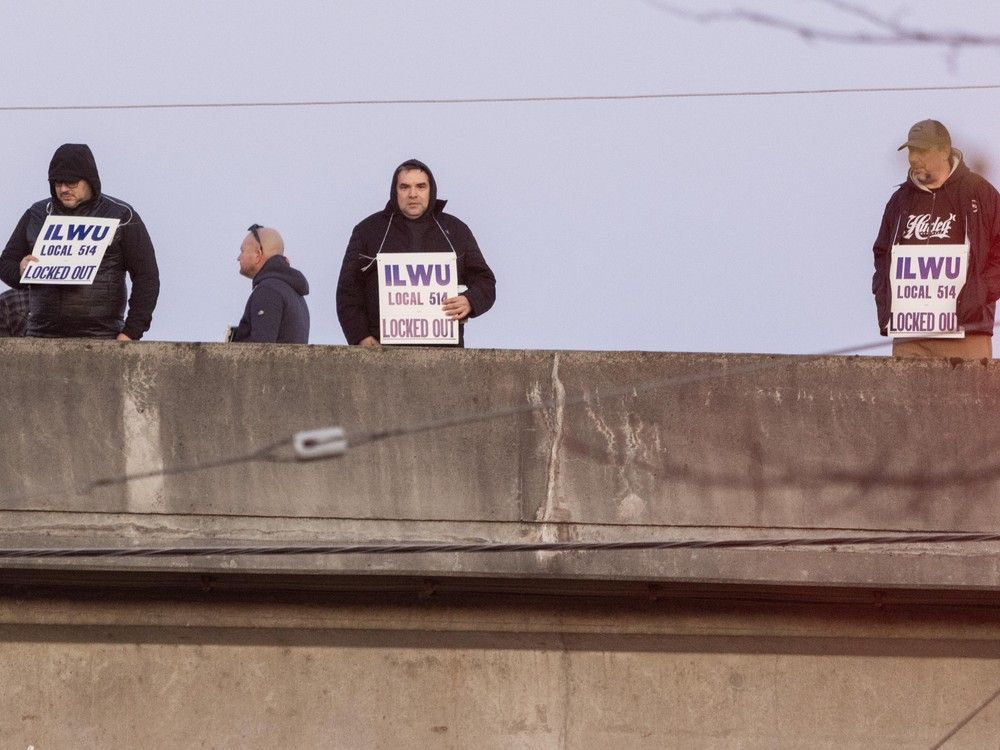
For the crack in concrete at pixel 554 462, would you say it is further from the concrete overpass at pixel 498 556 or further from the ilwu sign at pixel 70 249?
the ilwu sign at pixel 70 249

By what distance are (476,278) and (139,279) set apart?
191 cm

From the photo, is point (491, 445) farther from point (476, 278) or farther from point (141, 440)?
point (141, 440)

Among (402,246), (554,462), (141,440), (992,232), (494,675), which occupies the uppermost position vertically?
(402,246)

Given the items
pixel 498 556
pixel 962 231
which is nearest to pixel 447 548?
pixel 498 556

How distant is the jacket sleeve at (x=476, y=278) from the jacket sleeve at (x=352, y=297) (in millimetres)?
586

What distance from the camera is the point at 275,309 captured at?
991 cm

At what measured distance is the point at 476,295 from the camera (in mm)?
9430

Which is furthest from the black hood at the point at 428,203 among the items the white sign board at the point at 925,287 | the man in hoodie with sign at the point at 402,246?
the white sign board at the point at 925,287

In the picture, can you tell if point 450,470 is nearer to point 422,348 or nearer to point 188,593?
point 422,348

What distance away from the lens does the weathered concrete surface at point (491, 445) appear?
8805 mm

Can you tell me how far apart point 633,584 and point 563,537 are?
20.0 inches

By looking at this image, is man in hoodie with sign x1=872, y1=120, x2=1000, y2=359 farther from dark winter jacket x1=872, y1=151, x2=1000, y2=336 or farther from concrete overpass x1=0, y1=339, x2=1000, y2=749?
concrete overpass x1=0, y1=339, x2=1000, y2=749

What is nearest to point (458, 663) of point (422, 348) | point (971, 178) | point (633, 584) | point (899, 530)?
point (633, 584)

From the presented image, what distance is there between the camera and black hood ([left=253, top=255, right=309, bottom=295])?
33.1ft
